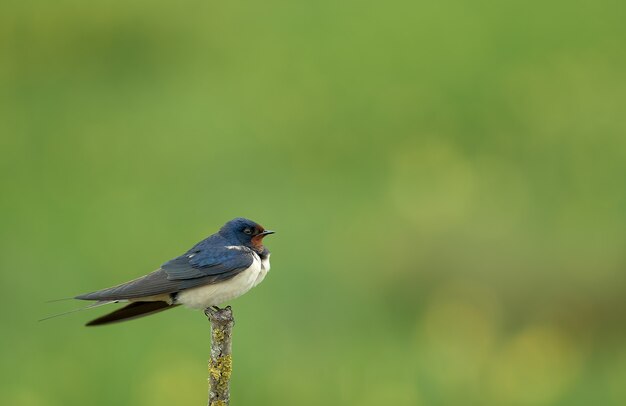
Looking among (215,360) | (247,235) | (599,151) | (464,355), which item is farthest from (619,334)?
(215,360)

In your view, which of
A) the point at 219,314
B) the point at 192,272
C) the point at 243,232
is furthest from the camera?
the point at 243,232

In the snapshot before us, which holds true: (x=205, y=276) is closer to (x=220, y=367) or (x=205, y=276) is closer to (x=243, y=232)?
(x=243, y=232)

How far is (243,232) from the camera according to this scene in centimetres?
534

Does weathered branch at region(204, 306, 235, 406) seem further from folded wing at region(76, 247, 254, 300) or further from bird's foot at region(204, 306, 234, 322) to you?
folded wing at region(76, 247, 254, 300)

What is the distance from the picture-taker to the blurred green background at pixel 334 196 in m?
9.67

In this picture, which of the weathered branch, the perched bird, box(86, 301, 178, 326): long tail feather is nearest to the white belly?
the perched bird

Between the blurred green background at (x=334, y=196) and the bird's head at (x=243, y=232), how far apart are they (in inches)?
121

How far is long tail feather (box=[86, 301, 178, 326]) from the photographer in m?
4.62

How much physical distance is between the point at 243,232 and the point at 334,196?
8.76 metres

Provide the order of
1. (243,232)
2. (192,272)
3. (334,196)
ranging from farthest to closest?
1. (334,196)
2. (243,232)
3. (192,272)

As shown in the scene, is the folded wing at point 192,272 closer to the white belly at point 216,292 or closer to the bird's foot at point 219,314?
the white belly at point 216,292

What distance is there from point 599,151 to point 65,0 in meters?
9.39

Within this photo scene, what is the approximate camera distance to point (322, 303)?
1119 centimetres

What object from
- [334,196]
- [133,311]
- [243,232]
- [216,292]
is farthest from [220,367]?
[334,196]
